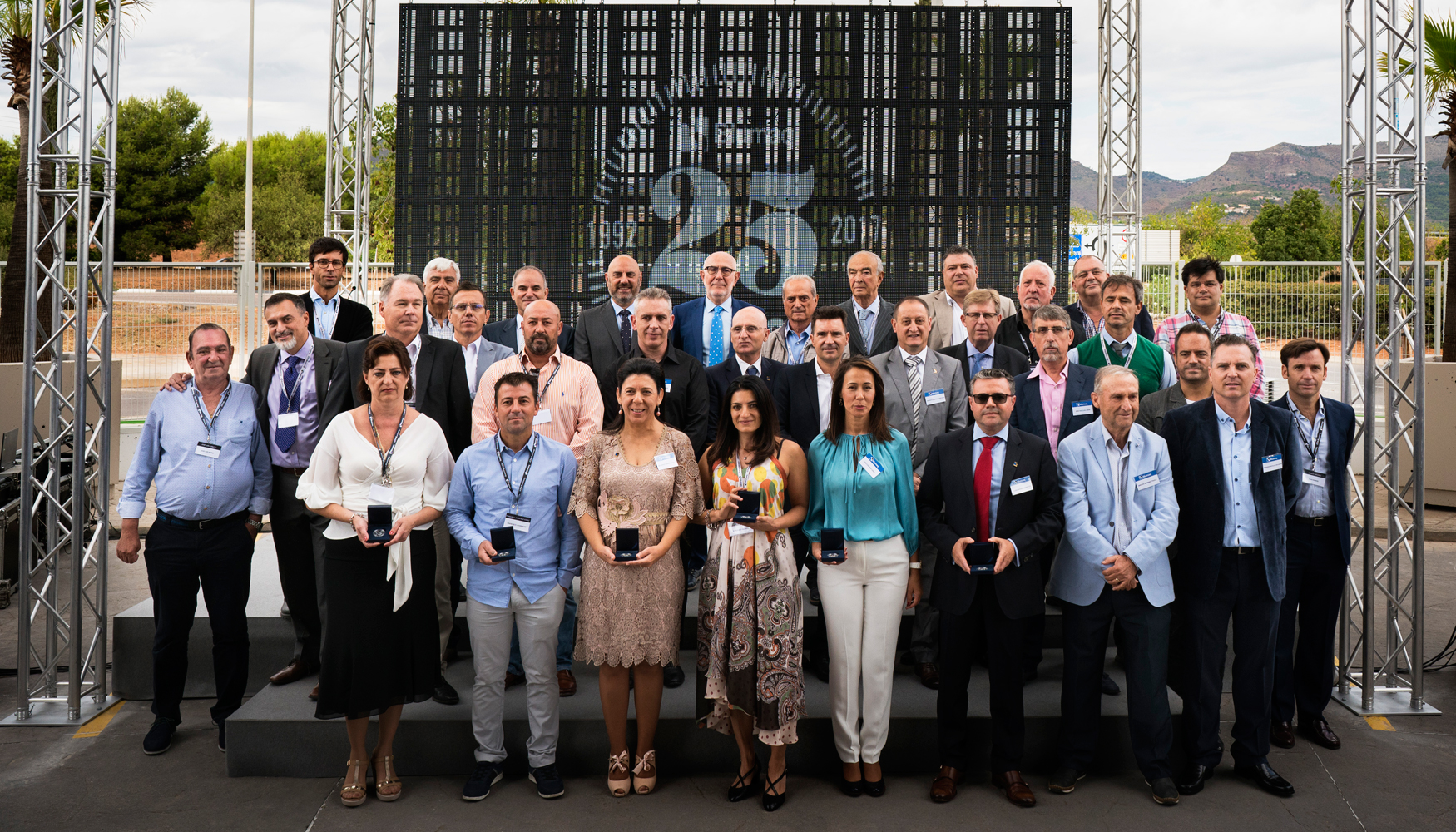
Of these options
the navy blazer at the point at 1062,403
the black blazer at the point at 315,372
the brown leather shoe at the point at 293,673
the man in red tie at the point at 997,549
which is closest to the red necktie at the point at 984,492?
the man in red tie at the point at 997,549

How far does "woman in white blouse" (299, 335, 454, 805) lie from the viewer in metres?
3.55

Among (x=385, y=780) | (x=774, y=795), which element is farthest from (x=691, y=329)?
(x=385, y=780)

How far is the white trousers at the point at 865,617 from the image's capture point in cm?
363

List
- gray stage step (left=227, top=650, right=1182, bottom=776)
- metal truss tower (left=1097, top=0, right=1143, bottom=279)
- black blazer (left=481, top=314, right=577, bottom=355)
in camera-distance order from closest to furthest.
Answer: gray stage step (left=227, top=650, right=1182, bottom=776) → black blazer (left=481, top=314, right=577, bottom=355) → metal truss tower (left=1097, top=0, right=1143, bottom=279)

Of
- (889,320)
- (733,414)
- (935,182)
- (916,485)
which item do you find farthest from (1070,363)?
(935,182)

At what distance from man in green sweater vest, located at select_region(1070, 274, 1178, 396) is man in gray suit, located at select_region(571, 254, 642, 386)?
222 cm

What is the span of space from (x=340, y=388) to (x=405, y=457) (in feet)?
2.36

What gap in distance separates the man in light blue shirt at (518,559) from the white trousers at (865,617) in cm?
98

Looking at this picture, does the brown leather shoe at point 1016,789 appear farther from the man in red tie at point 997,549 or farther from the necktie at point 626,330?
the necktie at point 626,330

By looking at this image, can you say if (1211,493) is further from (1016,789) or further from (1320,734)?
(1320,734)

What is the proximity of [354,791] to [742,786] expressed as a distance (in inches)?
55.9

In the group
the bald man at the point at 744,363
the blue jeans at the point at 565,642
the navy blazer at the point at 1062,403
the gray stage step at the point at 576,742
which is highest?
the bald man at the point at 744,363

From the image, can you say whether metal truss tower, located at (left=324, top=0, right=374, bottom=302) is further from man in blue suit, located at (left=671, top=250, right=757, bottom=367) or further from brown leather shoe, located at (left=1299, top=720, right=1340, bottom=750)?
brown leather shoe, located at (left=1299, top=720, right=1340, bottom=750)

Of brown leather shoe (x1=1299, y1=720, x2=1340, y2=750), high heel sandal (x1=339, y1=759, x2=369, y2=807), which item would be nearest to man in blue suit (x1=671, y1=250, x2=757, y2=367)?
high heel sandal (x1=339, y1=759, x2=369, y2=807)
